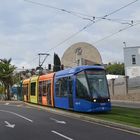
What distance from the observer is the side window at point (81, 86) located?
31.2m

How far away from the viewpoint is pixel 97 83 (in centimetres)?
3141

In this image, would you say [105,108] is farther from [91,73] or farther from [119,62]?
[119,62]

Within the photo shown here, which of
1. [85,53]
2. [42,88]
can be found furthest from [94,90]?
[85,53]

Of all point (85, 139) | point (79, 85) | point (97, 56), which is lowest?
point (85, 139)

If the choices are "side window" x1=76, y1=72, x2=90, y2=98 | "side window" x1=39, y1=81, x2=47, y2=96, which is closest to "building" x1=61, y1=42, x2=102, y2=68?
"side window" x1=39, y1=81, x2=47, y2=96

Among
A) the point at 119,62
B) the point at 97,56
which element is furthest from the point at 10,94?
the point at 119,62

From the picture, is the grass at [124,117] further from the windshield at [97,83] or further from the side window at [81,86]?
the side window at [81,86]

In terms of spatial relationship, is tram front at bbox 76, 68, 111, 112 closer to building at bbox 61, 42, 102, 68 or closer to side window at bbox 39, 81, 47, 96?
side window at bbox 39, 81, 47, 96

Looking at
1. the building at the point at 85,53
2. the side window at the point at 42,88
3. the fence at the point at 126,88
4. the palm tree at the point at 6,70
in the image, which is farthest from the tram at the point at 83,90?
the building at the point at 85,53

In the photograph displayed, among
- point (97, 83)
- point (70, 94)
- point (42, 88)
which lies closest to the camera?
point (97, 83)

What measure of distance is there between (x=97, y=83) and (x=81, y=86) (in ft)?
3.69

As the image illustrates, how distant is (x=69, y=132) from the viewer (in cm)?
1958

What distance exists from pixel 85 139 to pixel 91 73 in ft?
49.5

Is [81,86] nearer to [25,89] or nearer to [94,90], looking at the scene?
[94,90]
